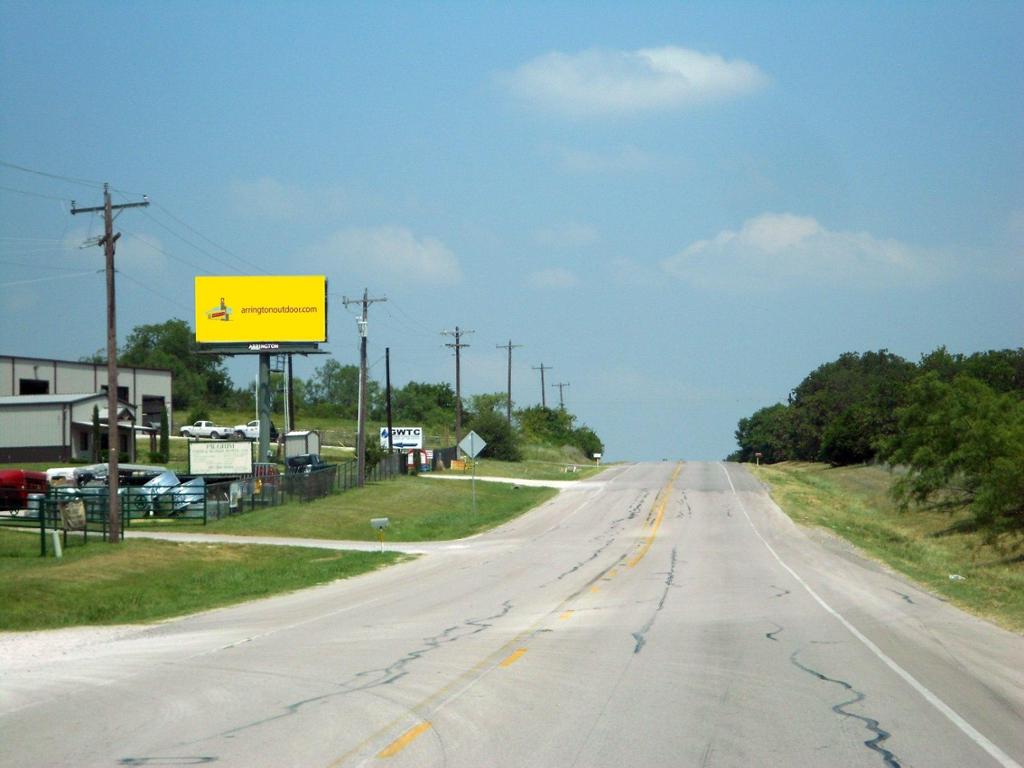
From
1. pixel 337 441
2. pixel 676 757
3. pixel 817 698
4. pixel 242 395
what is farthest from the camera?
pixel 242 395

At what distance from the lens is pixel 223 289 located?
6469 centimetres

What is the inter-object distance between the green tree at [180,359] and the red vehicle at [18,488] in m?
115

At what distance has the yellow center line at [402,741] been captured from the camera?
8422 millimetres

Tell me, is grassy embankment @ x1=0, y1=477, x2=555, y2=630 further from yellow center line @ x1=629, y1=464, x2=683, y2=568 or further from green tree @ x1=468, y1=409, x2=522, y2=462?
green tree @ x1=468, y1=409, x2=522, y2=462

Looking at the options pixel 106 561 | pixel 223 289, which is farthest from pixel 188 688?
pixel 223 289

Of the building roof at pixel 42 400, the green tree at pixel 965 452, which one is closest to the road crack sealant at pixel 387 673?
the green tree at pixel 965 452

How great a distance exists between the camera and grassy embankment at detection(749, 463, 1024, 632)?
74.4 ft

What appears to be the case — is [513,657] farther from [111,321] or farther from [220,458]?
[220,458]

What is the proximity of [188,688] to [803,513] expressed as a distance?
43.7 meters

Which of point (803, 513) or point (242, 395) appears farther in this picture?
point (242, 395)

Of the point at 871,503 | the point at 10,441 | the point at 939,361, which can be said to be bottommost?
the point at 871,503

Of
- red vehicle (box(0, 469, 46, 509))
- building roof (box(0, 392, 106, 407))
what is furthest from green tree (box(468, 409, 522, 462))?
red vehicle (box(0, 469, 46, 509))

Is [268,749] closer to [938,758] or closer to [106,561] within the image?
[938,758]

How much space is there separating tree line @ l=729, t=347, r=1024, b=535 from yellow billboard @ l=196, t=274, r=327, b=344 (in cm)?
3408
